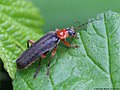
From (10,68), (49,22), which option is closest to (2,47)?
(10,68)

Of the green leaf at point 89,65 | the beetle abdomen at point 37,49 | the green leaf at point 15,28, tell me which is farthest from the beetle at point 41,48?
the green leaf at point 89,65

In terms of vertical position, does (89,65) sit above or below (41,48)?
below

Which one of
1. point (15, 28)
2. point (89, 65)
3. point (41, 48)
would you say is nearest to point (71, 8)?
point (15, 28)

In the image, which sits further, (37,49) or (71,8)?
(71,8)

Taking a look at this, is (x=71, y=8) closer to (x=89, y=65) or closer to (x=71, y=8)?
(x=71, y=8)

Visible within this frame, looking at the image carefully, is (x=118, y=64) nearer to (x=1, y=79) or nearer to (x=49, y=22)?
(x=1, y=79)

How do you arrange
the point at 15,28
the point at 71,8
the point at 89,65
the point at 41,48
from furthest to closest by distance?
the point at 71,8 → the point at 15,28 → the point at 41,48 → the point at 89,65

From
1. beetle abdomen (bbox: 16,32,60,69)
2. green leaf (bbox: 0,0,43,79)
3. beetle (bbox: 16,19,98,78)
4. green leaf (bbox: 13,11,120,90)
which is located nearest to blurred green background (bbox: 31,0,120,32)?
green leaf (bbox: 0,0,43,79)

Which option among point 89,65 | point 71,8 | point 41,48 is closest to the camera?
point 89,65
